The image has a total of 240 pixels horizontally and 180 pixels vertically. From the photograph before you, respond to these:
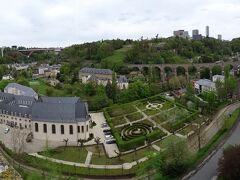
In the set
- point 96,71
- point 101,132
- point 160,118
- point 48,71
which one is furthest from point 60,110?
point 48,71

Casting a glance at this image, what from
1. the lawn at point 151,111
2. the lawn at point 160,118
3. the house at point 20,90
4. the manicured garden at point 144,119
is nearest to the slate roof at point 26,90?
the house at point 20,90

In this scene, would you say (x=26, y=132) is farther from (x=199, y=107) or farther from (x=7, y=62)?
(x=7, y=62)

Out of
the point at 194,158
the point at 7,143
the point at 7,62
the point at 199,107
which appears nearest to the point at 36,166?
the point at 7,143

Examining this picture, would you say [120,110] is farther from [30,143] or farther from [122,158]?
[122,158]

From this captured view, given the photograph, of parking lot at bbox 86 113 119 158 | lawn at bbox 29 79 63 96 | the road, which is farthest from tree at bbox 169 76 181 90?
the road

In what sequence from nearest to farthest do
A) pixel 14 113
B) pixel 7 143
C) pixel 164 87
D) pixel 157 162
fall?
pixel 157 162, pixel 7 143, pixel 14 113, pixel 164 87

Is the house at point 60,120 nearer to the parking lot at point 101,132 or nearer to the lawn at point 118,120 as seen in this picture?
the parking lot at point 101,132

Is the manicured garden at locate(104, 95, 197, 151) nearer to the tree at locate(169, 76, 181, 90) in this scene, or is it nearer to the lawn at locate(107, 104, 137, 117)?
A: the lawn at locate(107, 104, 137, 117)
